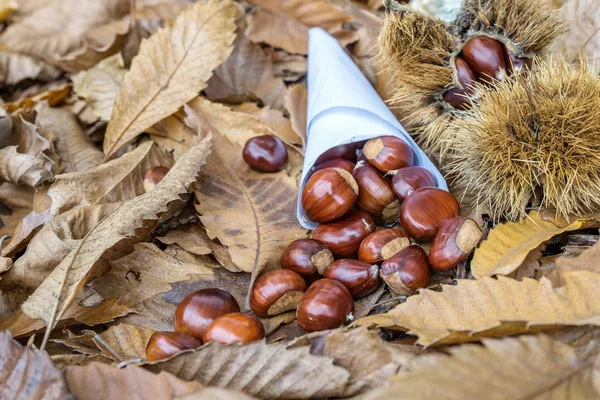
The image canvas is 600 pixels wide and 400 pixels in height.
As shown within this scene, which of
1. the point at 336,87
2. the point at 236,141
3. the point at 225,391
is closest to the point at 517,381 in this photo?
the point at 225,391

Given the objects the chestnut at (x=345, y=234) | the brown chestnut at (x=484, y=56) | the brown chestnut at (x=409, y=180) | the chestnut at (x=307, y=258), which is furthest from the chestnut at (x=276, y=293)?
the brown chestnut at (x=484, y=56)

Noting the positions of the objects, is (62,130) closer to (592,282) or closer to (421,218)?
(421,218)

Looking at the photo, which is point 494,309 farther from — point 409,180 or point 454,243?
point 409,180

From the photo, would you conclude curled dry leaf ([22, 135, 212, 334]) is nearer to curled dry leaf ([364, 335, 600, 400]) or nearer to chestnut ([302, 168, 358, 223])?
chestnut ([302, 168, 358, 223])

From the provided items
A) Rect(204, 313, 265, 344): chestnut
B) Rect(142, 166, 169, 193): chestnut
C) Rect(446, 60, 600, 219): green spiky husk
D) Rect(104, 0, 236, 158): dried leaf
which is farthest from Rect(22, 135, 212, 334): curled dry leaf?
Rect(446, 60, 600, 219): green spiky husk

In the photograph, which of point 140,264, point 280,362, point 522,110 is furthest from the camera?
point 140,264

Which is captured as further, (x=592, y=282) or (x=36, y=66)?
(x=36, y=66)

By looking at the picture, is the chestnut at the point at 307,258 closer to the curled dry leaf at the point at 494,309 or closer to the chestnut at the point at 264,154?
the curled dry leaf at the point at 494,309

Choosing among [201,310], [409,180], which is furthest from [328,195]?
[201,310]
